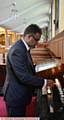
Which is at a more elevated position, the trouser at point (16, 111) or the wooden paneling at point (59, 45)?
the wooden paneling at point (59, 45)

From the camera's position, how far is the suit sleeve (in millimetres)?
2230

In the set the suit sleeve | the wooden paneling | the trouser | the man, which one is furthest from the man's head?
the trouser

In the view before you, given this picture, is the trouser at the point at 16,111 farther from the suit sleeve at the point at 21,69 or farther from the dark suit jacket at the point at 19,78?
the suit sleeve at the point at 21,69

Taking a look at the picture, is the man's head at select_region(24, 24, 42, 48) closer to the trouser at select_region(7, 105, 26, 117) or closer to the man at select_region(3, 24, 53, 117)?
the man at select_region(3, 24, 53, 117)

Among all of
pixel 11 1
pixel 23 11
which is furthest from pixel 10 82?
pixel 23 11

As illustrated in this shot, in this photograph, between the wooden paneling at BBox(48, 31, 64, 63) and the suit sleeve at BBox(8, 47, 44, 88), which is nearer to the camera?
the suit sleeve at BBox(8, 47, 44, 88)

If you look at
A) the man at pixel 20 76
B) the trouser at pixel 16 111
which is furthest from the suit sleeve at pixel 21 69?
the trouser at pixel 16 111

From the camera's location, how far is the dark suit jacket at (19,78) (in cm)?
224

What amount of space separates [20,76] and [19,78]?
0.03 meters

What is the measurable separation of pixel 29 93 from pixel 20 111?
0.18 metres

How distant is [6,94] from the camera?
2.39 meters

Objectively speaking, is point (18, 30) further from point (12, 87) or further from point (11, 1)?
point (12, 87)

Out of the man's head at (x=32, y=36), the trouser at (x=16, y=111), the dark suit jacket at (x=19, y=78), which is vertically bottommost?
the trouser at (x=16, y=111)

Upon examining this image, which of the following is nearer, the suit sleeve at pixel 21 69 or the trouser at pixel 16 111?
the suit sleeve at pixel 21 69
